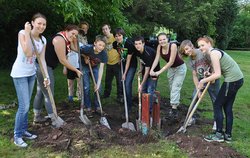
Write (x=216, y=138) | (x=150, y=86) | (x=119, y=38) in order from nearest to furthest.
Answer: (x=216, y=138)
(x=150, y=86)
(x=119, y=38)

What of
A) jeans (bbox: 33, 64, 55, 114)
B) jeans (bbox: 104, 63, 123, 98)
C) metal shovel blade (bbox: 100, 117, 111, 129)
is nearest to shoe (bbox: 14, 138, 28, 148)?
jeans (bbox: 33, 64, 55, 114)

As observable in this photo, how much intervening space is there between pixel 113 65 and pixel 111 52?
0.32 m

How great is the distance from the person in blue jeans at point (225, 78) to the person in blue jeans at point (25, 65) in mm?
2209

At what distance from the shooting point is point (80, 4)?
420cm

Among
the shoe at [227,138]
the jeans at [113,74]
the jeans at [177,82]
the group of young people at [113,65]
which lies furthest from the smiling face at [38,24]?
the shoe at [227,138]

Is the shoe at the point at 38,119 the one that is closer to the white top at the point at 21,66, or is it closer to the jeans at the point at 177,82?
the white top at the point at 21,66

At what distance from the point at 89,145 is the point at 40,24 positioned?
166cm

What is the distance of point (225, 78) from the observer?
15.2ft

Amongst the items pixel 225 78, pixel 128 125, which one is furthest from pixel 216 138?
pixel 128 125

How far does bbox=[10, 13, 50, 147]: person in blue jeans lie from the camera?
402 centimetres

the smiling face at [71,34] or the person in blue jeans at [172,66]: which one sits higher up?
the smiling face at [71,34]

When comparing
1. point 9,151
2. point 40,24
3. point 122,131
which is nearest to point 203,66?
point 122,131

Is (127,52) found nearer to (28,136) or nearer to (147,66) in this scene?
(147,66)

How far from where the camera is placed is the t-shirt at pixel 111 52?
6.39 meters
